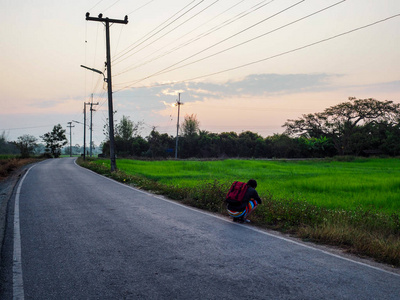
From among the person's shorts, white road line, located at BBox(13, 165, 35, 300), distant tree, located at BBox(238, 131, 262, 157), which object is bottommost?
white road line, located at BBox(13, 165, 35, 300)

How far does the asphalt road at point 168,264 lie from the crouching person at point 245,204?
360 mm

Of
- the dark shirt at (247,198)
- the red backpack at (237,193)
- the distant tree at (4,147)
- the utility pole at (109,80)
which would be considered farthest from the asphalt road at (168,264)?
the distant tree at (4,147)

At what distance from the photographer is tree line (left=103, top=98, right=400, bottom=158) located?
173 feet

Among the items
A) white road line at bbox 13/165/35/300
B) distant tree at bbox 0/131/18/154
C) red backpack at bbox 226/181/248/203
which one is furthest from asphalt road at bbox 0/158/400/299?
distant tree at bbox 0/131/18/154

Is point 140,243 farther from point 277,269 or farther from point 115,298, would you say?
point 277,269

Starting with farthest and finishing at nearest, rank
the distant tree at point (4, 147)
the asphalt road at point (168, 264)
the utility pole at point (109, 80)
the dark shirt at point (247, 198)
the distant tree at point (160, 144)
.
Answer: the distant tree at point (4, 147), the distant tree at point (160, 144), the utility pole at point (109, 80), the dark shirt at point (247, 198), the asphalt road at point (168, 264)

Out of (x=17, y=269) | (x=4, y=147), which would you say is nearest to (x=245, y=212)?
(x=17, y=269)

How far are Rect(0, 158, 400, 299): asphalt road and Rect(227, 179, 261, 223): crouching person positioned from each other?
0.36 metres

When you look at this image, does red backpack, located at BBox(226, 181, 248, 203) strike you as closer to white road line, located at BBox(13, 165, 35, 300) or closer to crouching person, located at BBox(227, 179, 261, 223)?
crouching person, located at BBox(227, 179, 261, 223)

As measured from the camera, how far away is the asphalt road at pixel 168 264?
13.6 ft

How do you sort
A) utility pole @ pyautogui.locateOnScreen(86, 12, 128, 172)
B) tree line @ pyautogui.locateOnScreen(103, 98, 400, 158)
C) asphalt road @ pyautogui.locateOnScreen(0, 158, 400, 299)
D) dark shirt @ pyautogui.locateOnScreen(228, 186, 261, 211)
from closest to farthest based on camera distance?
asphalt road @ pyautogui.locateOnScreen(0, 158, 400, 299) < dark shirt @ pyautogui.locateOnScreen(228, 186, 261, 211) < utility pole @ pyautogui.locateOnScreen(86, 12, 128, 172) < tree line @ pyautogui.locateOnScreen(103, 98, 400, 158)

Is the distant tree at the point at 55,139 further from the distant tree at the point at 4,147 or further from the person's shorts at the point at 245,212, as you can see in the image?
the person's shorts at the point at 245,212

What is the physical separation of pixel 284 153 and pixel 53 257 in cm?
6030

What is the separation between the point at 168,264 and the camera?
509cm
